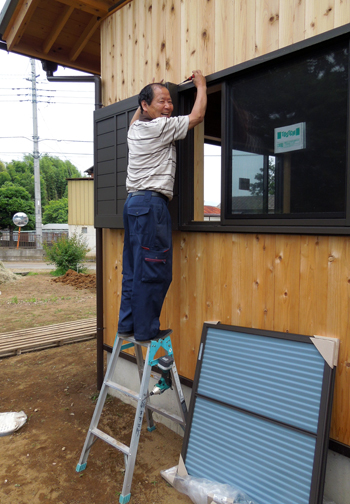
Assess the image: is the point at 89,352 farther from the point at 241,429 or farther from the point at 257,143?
the point at 257,143

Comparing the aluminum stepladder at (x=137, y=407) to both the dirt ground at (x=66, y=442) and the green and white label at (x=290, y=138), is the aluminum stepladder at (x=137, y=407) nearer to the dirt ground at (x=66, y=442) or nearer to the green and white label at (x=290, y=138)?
the dirt ground at (x=66, y=442)

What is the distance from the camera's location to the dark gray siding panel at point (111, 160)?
3.21 metres

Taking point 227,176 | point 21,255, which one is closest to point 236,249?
point 227,176

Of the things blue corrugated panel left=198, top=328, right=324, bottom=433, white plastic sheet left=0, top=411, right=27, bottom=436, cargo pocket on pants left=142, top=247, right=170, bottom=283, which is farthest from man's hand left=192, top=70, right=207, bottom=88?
white plastic sheet left=0, top=411, right=27, bottom=436

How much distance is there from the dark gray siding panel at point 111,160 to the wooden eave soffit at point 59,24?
3.33ft

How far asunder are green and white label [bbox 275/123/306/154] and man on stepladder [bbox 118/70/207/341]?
0.51m

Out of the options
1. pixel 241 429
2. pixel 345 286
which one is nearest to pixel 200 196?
pixel 345 286

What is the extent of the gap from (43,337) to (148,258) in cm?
377

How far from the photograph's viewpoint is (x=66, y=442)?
114 inches

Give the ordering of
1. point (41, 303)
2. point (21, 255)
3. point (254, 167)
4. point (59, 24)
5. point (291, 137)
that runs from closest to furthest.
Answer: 1. point (291, 137)
2. point (254, 167)
3. point (59, 24)
4. point (41, 303)
5. point (21, 255)

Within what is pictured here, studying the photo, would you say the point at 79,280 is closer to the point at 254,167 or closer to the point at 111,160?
the point at 111,160

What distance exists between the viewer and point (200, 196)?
3.01m

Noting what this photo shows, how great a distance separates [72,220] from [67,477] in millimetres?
25007

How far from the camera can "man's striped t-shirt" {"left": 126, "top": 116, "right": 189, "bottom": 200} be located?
2.38 metres
